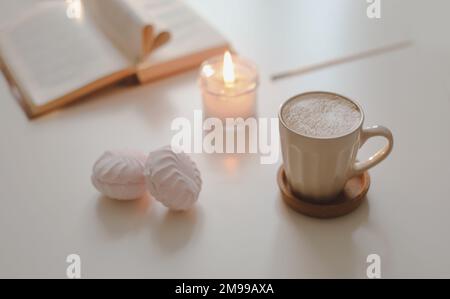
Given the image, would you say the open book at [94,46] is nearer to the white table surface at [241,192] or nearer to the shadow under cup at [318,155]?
the white table surface at [241,192]

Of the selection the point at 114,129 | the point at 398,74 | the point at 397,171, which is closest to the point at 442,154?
the point at 397,171

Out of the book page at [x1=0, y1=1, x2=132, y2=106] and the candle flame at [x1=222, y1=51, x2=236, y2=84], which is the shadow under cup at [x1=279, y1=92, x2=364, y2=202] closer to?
the candle flame at [x1=222, y1=51, x2=236, y2=84]

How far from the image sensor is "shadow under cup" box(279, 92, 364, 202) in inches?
25.4

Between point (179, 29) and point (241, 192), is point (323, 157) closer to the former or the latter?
point (241, 192)

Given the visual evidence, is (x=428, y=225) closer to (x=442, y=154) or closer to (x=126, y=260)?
(x=442, y=154)

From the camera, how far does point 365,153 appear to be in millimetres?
800

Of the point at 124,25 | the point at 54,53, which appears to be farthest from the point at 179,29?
the point at 54,53

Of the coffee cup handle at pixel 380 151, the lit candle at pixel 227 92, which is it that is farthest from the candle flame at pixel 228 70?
the coffee cup handle at pixel 380 151

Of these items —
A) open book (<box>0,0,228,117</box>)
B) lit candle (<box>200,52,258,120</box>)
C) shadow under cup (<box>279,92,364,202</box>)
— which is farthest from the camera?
open book (<box>0,0,228,117</box>)

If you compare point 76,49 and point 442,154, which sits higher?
point 76,49

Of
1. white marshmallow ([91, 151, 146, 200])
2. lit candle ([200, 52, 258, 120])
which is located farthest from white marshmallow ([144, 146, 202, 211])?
lit candle ([200, 52, 258, 120])

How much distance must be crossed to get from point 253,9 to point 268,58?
191mm

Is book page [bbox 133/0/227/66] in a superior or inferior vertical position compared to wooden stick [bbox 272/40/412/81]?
superior

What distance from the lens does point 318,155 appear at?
2.15ft
